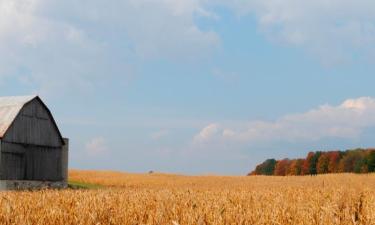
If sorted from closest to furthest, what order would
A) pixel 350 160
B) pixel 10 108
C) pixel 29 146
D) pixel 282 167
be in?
pixel 10 108
pixel 29 146
pixel 350 160
pixel 282 167

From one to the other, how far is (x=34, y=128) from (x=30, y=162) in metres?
2.28

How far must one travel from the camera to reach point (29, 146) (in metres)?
38.8

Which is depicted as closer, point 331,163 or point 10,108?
point 10,108

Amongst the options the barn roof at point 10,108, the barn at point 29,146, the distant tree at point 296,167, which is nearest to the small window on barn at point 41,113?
the barn at point 29,146

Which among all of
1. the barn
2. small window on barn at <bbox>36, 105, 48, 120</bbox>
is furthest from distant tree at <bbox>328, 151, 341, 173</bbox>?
small window on barn at <bbox>36, 105, 48, 120</bbox>

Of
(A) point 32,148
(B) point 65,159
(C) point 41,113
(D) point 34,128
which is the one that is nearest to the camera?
(A) point 32,148

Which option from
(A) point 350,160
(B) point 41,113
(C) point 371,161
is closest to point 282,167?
(A) point 350,160

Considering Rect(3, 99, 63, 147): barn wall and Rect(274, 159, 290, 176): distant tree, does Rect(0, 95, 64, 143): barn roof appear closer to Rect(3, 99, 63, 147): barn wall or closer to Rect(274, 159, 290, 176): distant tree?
Rect(3, 99, 63, 147): barn wall

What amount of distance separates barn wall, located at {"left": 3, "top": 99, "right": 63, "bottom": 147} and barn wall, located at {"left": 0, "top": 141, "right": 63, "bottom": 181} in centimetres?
38

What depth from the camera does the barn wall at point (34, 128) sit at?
37844mm

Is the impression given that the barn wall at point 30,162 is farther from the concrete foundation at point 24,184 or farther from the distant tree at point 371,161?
the distant tree at point 371,161

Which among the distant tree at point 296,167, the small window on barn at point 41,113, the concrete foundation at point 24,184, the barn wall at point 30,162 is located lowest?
the concrete foundation at point 24,184

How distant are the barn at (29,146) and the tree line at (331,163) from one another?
216 ft

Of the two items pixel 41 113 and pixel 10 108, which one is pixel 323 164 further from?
pixel 10 108
